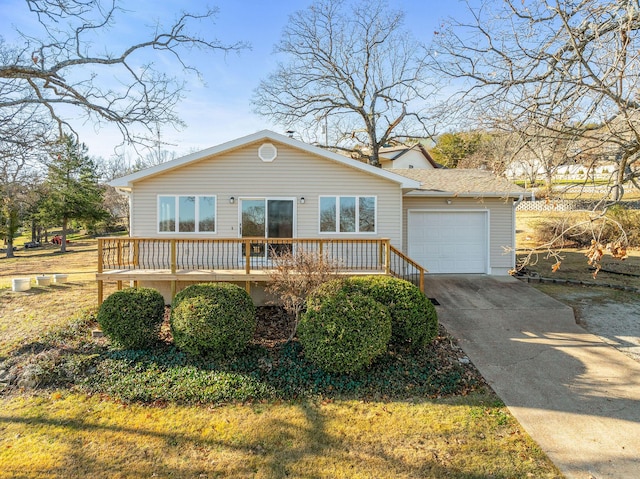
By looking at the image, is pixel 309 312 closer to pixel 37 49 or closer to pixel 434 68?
pixel 434 68

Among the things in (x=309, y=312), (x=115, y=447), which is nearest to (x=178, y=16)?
(x=309, y=312)

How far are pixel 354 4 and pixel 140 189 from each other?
1650 cm

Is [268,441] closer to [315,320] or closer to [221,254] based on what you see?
[315,320]

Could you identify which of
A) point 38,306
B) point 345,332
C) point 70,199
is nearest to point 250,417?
point 345,332

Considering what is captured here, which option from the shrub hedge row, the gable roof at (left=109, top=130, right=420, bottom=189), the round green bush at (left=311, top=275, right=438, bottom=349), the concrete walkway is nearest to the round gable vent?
the gable roof at (left=109, top=130, right=420, bottom=189)

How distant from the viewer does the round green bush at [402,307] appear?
6.44 meters

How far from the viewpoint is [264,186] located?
32.0 ft

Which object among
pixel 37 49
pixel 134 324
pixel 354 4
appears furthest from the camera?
pixel 354 4

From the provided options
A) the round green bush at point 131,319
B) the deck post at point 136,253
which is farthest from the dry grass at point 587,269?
the deck post at point 136,253

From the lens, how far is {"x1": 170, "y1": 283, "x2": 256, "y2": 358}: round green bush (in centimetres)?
625

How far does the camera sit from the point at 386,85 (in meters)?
20.9

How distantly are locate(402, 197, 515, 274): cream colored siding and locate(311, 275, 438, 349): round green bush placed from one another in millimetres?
5355

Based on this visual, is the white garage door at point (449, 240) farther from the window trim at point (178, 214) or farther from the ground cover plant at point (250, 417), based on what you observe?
the window trim at point (178, 214)

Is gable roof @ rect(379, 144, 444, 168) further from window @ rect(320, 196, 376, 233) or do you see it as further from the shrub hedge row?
the shrub hedge row
